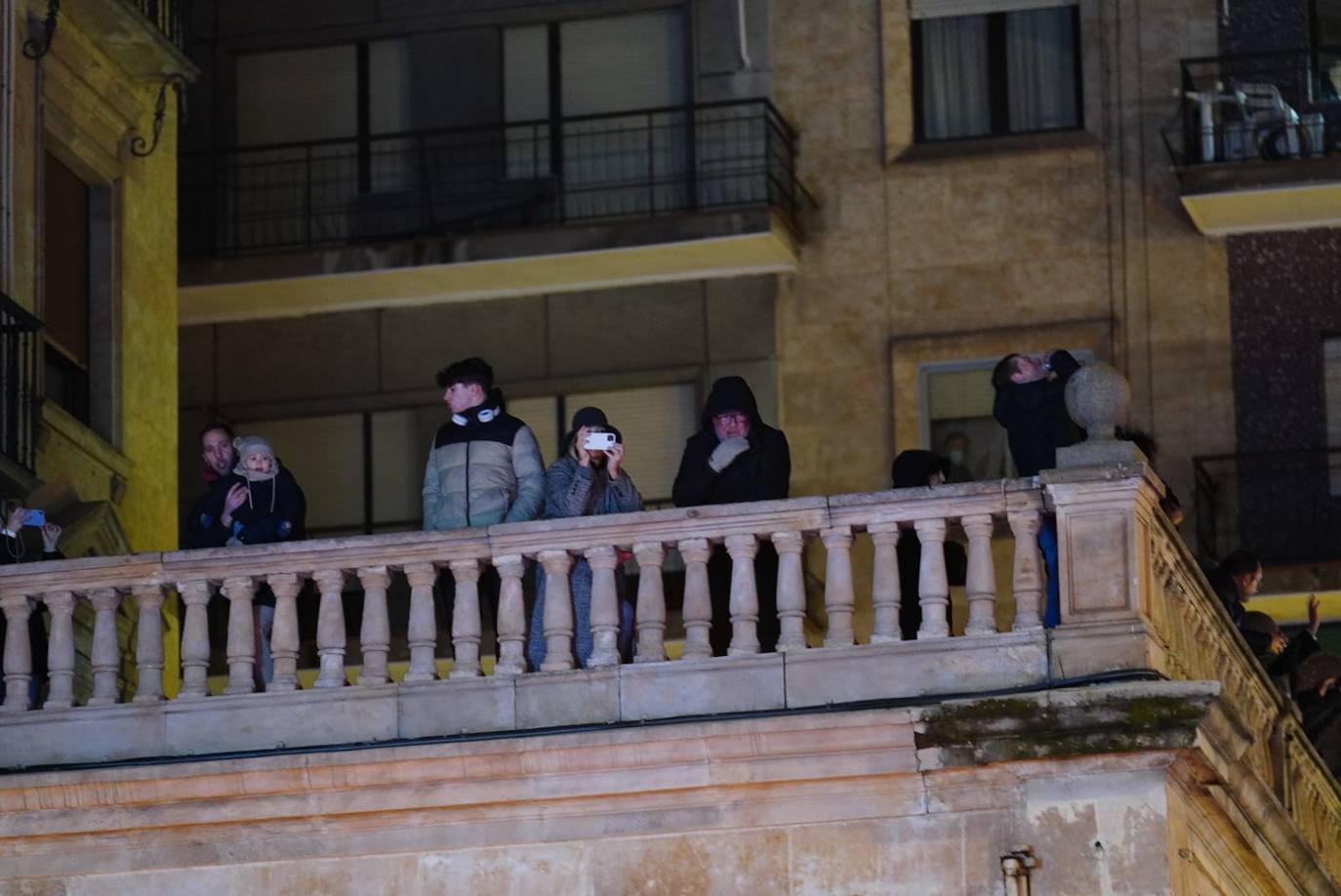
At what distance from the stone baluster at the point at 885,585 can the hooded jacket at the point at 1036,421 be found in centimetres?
133

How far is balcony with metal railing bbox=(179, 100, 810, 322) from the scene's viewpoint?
33938mm

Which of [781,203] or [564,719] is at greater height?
[781,203]

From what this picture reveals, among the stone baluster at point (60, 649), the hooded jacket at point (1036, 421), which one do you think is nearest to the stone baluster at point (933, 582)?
the hooded jacket at point (1036, 421)

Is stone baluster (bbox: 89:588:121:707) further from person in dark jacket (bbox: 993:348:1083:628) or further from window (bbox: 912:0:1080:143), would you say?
window (bbox: 912:0:1080:143)

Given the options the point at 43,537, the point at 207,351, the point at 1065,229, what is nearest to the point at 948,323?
the point at 1065,229

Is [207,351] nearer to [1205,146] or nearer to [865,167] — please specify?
[865,167]

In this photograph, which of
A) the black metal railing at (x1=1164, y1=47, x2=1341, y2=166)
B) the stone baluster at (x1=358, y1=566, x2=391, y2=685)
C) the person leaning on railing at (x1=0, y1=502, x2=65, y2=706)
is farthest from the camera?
the black metal railing at (x1=1164, y1=47, x2=1341, y2=166)

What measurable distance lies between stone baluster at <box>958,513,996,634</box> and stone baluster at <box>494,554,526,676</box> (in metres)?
2.28

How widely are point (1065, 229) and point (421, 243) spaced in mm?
4978

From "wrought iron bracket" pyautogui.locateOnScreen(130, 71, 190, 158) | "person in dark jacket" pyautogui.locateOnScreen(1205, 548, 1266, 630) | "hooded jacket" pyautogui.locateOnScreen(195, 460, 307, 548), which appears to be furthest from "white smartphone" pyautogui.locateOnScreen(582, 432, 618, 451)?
"wrought iron bracket" pyautogui.locateOnScreen(130, 71, 190, 158)

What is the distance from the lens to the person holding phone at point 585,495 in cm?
2264

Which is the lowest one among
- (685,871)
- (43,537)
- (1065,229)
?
(685,871)

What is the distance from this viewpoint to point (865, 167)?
3438cm

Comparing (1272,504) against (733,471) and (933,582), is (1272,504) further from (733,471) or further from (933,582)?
(933,582)
